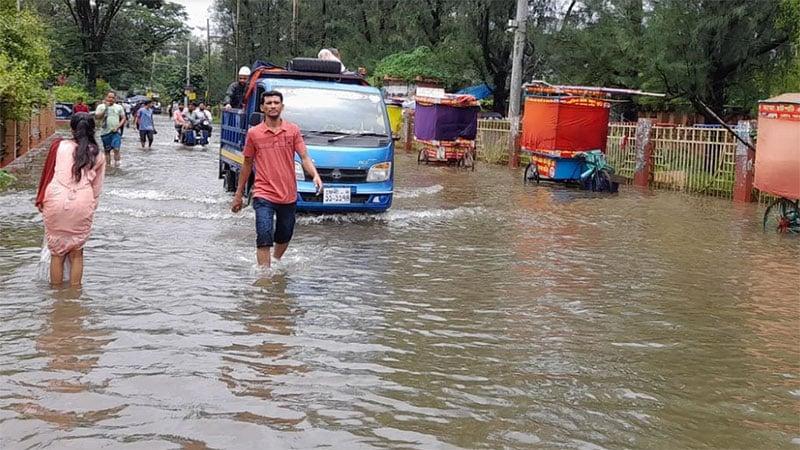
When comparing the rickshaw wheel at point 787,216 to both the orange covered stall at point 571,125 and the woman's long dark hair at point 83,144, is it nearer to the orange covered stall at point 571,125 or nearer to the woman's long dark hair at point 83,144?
the orange covered stall at point 571,125

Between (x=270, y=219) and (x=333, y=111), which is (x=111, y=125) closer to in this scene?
(x=333, y=111)

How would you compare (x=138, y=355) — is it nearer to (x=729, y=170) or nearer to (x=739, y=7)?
(x=729, y=170)

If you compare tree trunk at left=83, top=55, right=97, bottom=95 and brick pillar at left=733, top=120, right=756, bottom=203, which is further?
tree trunk at left=83, top=55, right=97, bottom=95

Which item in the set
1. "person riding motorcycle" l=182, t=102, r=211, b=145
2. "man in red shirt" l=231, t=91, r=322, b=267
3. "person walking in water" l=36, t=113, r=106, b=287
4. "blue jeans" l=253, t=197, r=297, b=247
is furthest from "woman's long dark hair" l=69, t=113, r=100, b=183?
"person riding motorcycle" l=182, t=102, r=211, b=145

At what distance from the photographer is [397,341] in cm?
580

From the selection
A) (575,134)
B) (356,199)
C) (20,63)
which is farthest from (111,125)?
(575,134)

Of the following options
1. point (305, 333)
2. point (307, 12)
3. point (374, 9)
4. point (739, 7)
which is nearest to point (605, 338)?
point (305, 333)

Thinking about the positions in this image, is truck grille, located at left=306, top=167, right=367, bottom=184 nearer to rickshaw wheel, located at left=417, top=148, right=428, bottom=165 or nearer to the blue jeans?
the blue jeans

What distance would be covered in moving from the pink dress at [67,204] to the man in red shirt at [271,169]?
4.64 ft

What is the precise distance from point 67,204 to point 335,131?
569 centimetres

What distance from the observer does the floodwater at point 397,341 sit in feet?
13.8

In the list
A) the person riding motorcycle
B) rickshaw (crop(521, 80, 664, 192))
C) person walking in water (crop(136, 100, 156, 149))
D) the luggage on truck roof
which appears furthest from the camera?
the person riding motorcycle

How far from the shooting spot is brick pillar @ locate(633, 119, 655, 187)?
20.0m

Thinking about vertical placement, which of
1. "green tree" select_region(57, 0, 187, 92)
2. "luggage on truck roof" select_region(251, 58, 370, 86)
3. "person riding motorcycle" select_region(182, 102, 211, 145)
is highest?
"green tree" select_region(57, 0, 187, 92)
